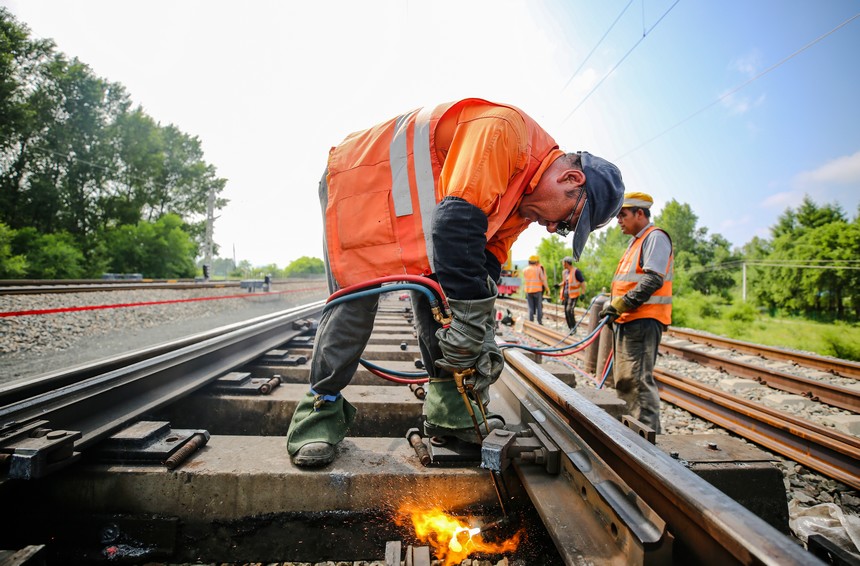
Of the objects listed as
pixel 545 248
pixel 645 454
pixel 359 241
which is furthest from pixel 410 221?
pixel 545 248

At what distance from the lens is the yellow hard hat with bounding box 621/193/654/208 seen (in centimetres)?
322

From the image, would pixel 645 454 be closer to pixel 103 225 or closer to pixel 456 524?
pixel 456 524

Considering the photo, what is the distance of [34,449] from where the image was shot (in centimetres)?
119

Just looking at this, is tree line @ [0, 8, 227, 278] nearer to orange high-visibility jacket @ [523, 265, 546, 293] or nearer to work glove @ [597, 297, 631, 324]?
orange high-visibility jacket @ [523, 265, 546, 293]

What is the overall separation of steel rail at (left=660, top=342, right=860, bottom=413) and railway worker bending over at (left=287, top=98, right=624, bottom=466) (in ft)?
12.6

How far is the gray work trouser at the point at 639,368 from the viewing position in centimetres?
305

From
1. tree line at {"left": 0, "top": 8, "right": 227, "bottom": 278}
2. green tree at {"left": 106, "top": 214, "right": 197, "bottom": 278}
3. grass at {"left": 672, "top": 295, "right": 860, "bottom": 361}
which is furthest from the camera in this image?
green tree at {"left": 106, "top": 214, "right": 197, "bottom": 278}

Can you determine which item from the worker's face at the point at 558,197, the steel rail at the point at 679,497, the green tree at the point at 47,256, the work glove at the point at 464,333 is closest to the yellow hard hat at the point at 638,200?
the worker's face at the point at 558,197

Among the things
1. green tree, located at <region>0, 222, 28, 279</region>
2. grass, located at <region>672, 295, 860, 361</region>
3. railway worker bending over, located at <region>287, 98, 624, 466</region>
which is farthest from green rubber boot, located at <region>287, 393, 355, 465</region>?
green tree, located at <region>0, 222, 28, 279</region>

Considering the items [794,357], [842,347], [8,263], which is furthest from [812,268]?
[8,263]

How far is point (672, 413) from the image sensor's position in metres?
3.57

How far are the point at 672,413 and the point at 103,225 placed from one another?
124ft

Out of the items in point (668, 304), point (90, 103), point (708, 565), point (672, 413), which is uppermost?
point (90, 103)

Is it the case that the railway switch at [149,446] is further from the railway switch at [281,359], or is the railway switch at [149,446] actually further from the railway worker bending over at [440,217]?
the railway switch at [281,359]
